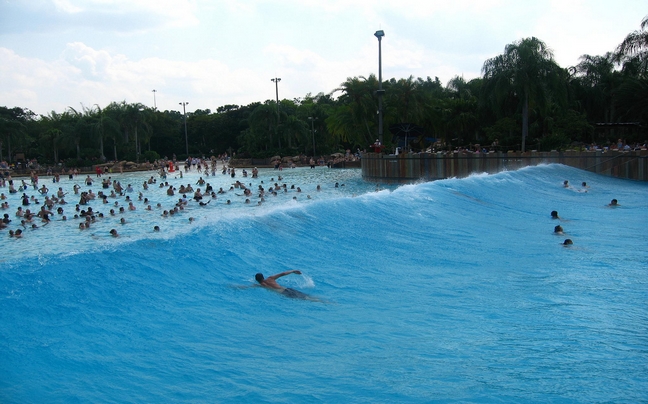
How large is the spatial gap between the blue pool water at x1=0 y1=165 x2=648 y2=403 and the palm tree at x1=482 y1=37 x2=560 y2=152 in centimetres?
3318

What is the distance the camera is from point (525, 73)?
4469 cm

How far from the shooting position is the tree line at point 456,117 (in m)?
44.9

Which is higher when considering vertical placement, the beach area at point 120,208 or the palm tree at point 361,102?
the palm tree at point 361,102

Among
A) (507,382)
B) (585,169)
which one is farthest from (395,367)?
(585,169)

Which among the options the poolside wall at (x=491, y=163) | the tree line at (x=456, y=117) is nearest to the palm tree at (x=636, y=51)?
the tree line at (x=456, y=117)

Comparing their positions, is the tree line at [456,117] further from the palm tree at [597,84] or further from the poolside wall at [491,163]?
the poolside wall at [491,163]

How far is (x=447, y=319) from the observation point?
323 inches

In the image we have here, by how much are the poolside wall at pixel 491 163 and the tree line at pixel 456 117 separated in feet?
18.5

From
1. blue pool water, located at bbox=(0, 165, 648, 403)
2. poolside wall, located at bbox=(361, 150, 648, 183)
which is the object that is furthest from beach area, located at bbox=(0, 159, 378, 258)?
blue pool water, located at bbox=(0, 165, 648, 403)

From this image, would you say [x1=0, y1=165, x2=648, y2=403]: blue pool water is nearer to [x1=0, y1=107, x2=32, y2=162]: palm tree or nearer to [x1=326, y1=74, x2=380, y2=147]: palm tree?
[x1=326, y1=74, x2=380, y2=147]: palm tree

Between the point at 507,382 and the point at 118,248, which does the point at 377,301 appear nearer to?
the point at 507,382

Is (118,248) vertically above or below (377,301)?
above

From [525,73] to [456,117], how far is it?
31.7 feet

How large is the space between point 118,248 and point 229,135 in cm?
7962
